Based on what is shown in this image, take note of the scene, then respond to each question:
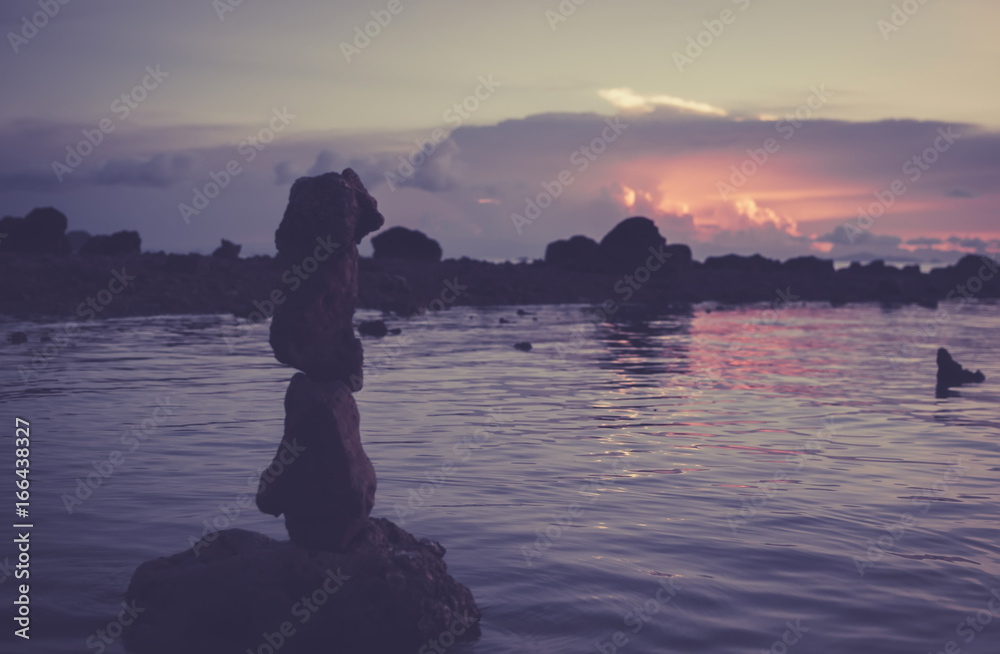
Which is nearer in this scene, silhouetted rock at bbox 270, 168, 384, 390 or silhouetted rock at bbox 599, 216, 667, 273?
silhouetted rock at bbox 270, 168, 384, 390

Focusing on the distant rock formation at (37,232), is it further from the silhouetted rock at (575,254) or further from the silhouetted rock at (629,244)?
the silhouetted rock at (629,244)

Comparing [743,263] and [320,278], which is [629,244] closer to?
[743,263]

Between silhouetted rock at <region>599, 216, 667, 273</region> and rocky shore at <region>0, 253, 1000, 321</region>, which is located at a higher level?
silhouetted rock at <region>599, 216, 667, 273</region>

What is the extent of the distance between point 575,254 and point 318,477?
81434mm

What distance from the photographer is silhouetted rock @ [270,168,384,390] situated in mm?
8203

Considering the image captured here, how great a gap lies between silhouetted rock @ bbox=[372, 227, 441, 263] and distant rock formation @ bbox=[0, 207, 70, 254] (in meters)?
32.1

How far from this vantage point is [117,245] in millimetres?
59344

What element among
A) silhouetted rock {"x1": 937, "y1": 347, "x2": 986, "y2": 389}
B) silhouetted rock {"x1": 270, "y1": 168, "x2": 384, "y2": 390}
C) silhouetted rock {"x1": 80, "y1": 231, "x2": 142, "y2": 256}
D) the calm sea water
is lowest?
the calm sea water

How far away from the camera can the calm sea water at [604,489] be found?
8.27m

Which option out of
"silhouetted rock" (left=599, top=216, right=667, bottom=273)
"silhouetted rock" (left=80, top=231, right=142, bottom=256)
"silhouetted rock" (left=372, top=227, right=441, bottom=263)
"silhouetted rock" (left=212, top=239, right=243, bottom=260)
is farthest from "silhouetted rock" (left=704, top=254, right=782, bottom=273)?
"silhouetted rock" (left=80, top=231, right=142, bottom=256)

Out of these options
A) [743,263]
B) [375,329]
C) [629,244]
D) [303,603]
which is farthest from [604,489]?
[743,263]

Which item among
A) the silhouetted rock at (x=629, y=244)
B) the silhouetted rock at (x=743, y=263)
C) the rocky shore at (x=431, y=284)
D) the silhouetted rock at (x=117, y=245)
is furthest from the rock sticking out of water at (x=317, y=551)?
the silhouetted rock at (x=743, y=263)

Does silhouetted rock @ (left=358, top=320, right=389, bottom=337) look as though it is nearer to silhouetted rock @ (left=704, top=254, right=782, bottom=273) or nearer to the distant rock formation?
the distant rock formation

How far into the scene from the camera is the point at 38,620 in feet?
26.1
